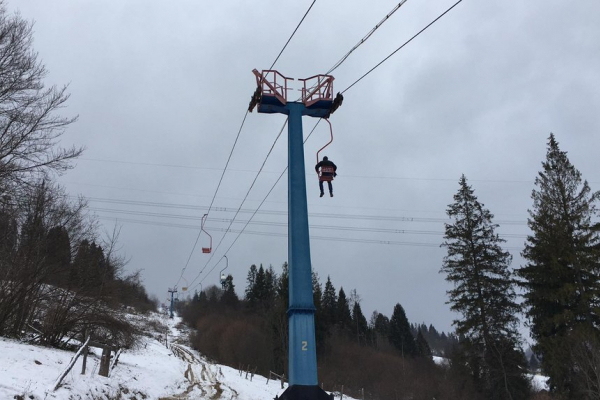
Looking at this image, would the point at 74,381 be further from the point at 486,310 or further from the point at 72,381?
the point at 486,310

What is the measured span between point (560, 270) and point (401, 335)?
6756 centimetres

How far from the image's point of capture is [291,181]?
12344mm

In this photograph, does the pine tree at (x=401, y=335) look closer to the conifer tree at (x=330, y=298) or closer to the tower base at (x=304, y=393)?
the conifer tree at (x=330, y=298)

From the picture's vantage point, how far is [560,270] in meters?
27.0

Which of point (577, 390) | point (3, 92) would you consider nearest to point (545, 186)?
point (577, 390)

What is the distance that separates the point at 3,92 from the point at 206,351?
192 ft

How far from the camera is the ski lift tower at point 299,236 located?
10.6m

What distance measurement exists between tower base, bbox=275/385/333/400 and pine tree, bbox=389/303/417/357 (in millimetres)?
81146

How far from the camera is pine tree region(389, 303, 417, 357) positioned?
8881cm

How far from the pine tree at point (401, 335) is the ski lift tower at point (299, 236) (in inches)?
3179

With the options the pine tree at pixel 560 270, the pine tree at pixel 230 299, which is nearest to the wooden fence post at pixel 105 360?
the pine tree at pixel 560 270

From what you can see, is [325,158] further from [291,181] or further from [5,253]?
A: [5,253]

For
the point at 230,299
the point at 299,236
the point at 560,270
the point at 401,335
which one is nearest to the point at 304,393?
the point at 299,236

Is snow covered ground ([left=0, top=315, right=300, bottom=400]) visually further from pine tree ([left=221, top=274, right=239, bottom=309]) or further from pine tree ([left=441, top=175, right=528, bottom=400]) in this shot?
pine tree ([left=221, top=274, right=239, bottom=309])
